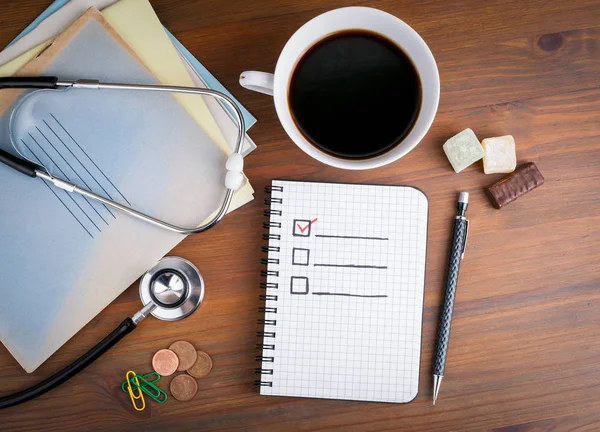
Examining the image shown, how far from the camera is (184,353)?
0.78m

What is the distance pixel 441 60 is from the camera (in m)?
0.77

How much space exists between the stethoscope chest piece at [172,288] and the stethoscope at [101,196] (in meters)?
0.06

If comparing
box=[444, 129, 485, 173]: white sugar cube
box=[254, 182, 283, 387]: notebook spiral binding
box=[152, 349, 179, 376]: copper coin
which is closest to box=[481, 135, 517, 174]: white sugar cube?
box=[444, 129, 485, 173]: white sugar cube

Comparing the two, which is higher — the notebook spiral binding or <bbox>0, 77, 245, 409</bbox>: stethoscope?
<bbox>0, 77, 245, 409</bbox>: stethoscope

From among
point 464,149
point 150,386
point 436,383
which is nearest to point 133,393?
point 150,386

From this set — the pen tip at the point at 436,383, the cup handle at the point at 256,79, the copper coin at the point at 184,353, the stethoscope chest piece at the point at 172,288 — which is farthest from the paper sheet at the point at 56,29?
the pen tip at the point at 436,383

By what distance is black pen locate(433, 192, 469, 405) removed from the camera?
0.76 meters

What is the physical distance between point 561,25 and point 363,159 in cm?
37

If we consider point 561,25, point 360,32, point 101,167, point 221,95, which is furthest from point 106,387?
point 561,25

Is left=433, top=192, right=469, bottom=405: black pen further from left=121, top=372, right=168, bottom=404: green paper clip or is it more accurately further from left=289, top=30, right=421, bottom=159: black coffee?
left=121, top=372, right=168, bottom=404: green paper clip

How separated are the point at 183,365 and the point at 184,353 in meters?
0.02

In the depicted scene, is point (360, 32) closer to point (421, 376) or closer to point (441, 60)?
point (441, 60)

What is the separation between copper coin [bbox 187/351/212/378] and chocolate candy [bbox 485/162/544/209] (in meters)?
0.47

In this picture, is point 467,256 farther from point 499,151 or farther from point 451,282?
point 499,151
